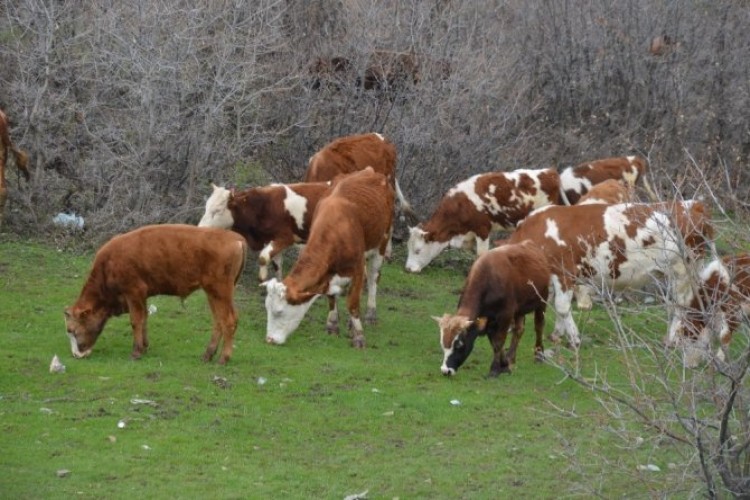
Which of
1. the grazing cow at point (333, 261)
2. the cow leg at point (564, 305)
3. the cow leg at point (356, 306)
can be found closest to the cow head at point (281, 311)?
the grazing cow at point (333, 261)

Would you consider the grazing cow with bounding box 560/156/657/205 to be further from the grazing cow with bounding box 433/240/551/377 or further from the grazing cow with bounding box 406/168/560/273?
the grazing cow with bounding box 433/240/551/377

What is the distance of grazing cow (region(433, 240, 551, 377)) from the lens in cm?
1425

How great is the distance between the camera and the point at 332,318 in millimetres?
16141

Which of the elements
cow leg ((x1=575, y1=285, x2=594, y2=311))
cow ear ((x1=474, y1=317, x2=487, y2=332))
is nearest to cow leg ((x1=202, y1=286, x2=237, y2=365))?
cow ear ((x1=474, y1=317, x2=487, y2=332))

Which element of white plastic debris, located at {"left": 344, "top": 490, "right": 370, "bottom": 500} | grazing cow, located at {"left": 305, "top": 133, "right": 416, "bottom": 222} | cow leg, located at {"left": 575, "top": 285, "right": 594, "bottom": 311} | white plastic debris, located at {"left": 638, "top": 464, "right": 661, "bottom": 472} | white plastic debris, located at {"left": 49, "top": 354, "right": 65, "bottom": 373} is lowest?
cow leg, located at {"left": 575, "top": 285, "right": 594, "bottom": 311}

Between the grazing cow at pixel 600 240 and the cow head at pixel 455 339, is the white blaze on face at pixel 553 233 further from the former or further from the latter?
the cow head at pixel 455 339

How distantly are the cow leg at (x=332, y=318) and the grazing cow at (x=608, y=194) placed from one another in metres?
3.65

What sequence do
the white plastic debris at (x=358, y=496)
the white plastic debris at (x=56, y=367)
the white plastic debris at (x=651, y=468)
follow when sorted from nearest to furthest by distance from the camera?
the white plastic debris at (x=358, y=496), the white plastic debris at (x=651, y=468), the white plastic debris at (x=56, y=367)

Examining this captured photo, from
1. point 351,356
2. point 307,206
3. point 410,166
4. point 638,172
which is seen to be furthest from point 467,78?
point 351,356

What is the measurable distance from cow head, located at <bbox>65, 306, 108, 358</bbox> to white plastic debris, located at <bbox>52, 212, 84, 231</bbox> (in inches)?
180

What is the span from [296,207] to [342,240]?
5.99 ft

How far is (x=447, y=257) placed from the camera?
68.1 feet

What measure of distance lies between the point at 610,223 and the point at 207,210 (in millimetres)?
4897

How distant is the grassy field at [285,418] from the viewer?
11.1m
